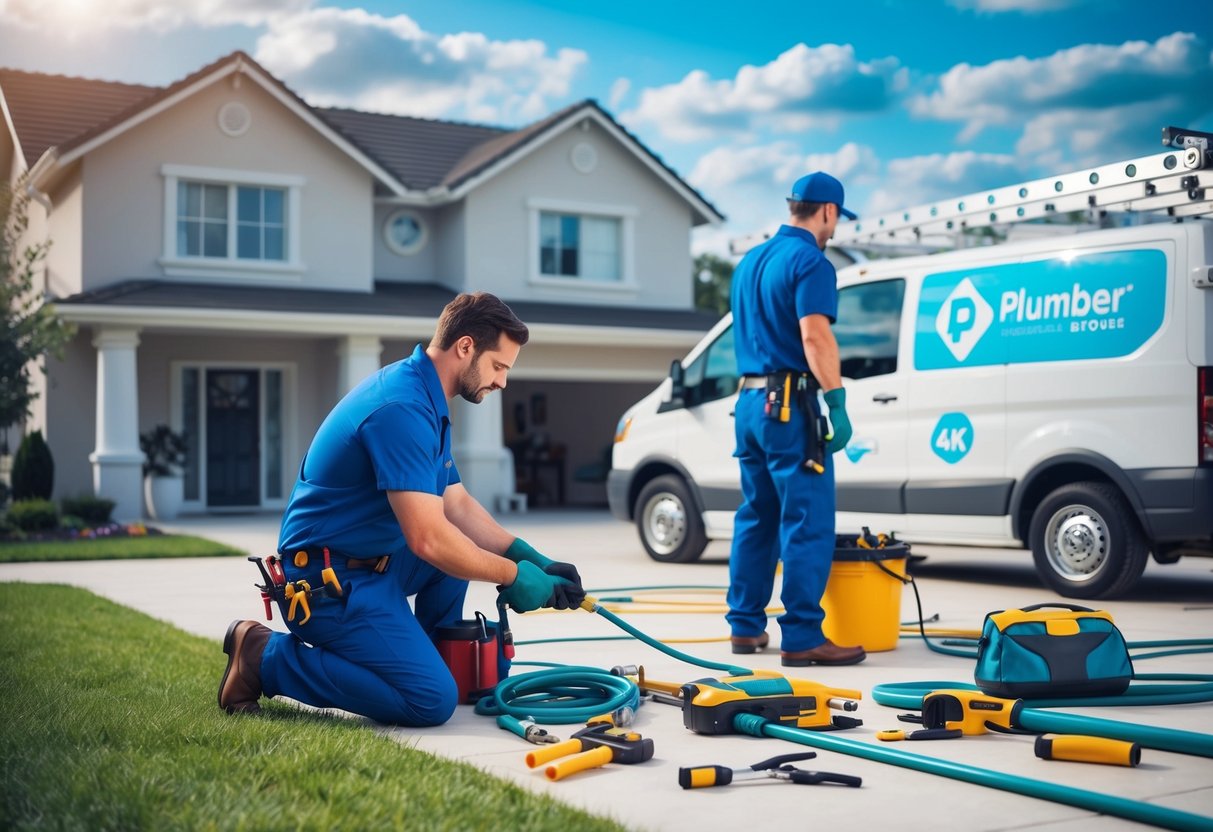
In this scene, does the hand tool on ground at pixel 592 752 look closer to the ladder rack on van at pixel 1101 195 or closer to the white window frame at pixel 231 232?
the ladder rack on van at pixel 1101 195

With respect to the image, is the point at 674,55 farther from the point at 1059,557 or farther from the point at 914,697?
the point at 914,697

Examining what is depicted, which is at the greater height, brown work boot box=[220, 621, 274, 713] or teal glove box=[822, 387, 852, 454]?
teal glove box=[822, 387, 852, 454]

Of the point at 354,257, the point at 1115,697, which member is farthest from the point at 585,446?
the point at 1115,697

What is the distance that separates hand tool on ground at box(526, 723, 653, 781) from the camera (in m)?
4.13

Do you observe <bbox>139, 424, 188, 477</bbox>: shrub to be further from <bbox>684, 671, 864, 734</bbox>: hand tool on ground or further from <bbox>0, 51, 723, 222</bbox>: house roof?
<bbox>684, 671, 864, 734</bbox>: hand tool on ground

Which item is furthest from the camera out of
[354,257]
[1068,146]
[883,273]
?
[1068,146]

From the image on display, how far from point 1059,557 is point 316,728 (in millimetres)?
6035

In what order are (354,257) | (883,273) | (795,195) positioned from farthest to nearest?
(354,257)
(883,273)
(795,195)

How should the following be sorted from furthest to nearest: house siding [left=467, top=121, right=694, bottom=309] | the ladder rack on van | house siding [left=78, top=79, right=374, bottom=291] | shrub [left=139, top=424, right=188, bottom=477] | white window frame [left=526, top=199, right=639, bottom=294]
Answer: white window frame [left=526, top=199, right=639, bottom=294] → house siding [left=467, top=121, right=694, bottom=309] → shrub [left=139, top=424, right=188, bottom=477] → house siding [left=78, top=79, right=374, bottom=291] → the ladder rack on van

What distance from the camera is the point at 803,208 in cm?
683

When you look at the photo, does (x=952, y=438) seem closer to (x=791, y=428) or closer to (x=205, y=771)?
(x=791, y=428)

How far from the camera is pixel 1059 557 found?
29.8 ft

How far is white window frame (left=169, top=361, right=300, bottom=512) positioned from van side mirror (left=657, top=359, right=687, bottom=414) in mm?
11563

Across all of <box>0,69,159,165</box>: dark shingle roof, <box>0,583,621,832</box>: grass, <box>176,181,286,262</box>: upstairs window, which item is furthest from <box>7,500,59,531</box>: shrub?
<box>0,583,621,832</box>: grass
